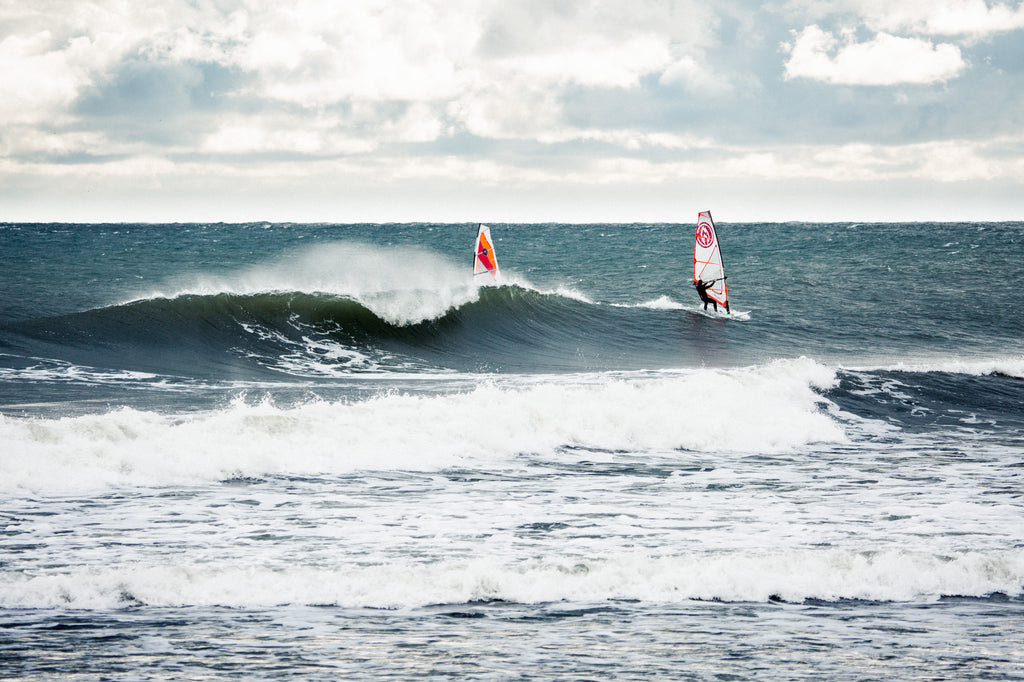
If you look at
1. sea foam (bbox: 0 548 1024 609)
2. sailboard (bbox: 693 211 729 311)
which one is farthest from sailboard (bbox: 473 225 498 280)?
sea foam (bbox: 0 548 1024 609)

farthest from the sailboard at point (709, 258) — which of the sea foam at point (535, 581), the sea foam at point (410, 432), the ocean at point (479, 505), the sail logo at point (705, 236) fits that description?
the sea foam at point (535, 581)

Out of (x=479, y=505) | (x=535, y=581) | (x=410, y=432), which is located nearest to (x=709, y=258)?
(x=410, y=432)

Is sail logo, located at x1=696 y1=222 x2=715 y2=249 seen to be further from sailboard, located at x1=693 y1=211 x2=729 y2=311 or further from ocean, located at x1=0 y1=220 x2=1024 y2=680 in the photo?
ocean, located at x1=0 y1=220 x2=1024 y2=680

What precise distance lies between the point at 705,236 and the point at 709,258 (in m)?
0.86

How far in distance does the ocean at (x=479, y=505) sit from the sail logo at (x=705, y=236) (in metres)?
6.70

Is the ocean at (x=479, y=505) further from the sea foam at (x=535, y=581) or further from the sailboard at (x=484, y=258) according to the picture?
the sailboard at (x=484, y=258)

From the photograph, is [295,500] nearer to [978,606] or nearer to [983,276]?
[978,606]

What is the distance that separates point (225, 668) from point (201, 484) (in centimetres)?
504

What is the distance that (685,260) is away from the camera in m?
55.1

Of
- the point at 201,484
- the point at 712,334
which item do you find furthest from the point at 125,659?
the point at 712,334

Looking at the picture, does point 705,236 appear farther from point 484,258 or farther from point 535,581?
point 535,581

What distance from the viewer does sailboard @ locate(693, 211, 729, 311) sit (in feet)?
97.9

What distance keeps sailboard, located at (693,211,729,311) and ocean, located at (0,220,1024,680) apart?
669 centimetres

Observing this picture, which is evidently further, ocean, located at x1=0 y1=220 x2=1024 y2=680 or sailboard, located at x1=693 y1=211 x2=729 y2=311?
sailboard, located at x1=693 y1=211 x2=729 y2=311
